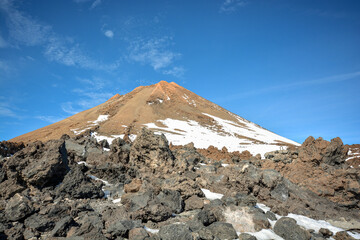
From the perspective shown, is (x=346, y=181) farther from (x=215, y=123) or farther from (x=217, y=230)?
(x=215, y=123)

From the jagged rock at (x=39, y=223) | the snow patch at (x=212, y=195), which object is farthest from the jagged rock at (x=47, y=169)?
the snow patch at (x=212, y=195)

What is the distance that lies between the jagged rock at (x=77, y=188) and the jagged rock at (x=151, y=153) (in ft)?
10.5

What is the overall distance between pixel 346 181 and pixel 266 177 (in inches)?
125

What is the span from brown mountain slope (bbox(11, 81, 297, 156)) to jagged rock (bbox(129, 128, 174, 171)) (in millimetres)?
29087

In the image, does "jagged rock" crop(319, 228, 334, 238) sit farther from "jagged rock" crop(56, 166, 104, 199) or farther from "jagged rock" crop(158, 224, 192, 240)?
"jagged rock" crop(56, 166, 104, 199)

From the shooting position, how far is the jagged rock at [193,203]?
6.73 meters

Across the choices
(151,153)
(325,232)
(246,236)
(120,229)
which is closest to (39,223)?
(120,229)

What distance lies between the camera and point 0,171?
707 centimetres

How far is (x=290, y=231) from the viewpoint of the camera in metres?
5.94

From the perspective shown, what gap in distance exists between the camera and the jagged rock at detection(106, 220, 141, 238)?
487cm

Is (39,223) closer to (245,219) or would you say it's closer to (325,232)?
(245,219)

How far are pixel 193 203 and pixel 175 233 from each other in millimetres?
2005

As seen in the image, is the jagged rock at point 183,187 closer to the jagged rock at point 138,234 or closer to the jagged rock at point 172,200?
the jagged rock at point 172,200

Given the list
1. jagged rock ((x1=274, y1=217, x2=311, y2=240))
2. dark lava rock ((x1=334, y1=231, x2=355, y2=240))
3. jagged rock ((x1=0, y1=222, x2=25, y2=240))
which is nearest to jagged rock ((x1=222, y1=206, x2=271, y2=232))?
jagged rock ((x1=274, y1=217, x2=311, y2=240))
